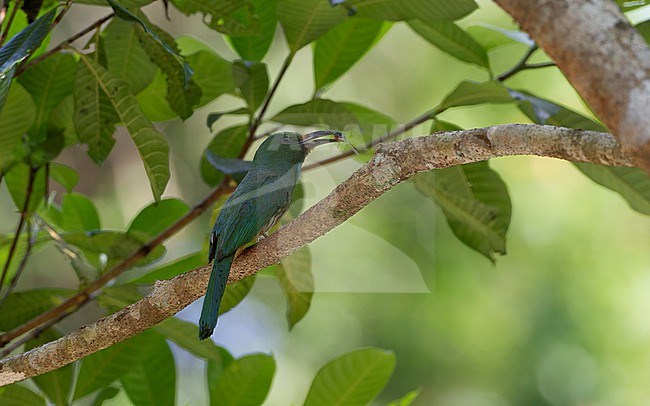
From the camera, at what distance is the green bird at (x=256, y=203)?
1495 millimetres

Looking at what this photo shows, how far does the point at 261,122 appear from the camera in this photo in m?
1.95

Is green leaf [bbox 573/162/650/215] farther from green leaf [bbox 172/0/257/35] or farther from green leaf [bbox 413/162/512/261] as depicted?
green leaf [bbox 172/0/257/35]

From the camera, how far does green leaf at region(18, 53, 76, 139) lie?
2.03 m

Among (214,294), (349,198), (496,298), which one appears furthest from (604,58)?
(496,298)

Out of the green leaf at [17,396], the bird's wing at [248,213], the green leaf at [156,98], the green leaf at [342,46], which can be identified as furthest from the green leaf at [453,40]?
the green leaf at [17,396]

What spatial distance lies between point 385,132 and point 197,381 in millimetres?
3067

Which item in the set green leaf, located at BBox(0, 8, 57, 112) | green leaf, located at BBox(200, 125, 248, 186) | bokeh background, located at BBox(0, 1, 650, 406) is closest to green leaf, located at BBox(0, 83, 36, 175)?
green leaf, located at BBox(0, 8, 57, 112)

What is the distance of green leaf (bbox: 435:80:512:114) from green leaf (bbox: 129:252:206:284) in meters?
0.67

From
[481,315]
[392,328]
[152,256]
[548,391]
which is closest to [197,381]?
[392,328]

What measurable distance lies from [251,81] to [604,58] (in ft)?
4.51

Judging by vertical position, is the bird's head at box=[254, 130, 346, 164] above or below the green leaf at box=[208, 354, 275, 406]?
above

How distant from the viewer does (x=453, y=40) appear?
200 centimetres

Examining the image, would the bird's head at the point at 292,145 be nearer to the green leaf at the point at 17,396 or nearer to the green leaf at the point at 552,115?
the green leaf at the point at 552,115

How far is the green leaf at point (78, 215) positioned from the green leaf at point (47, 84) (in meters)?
0.29
